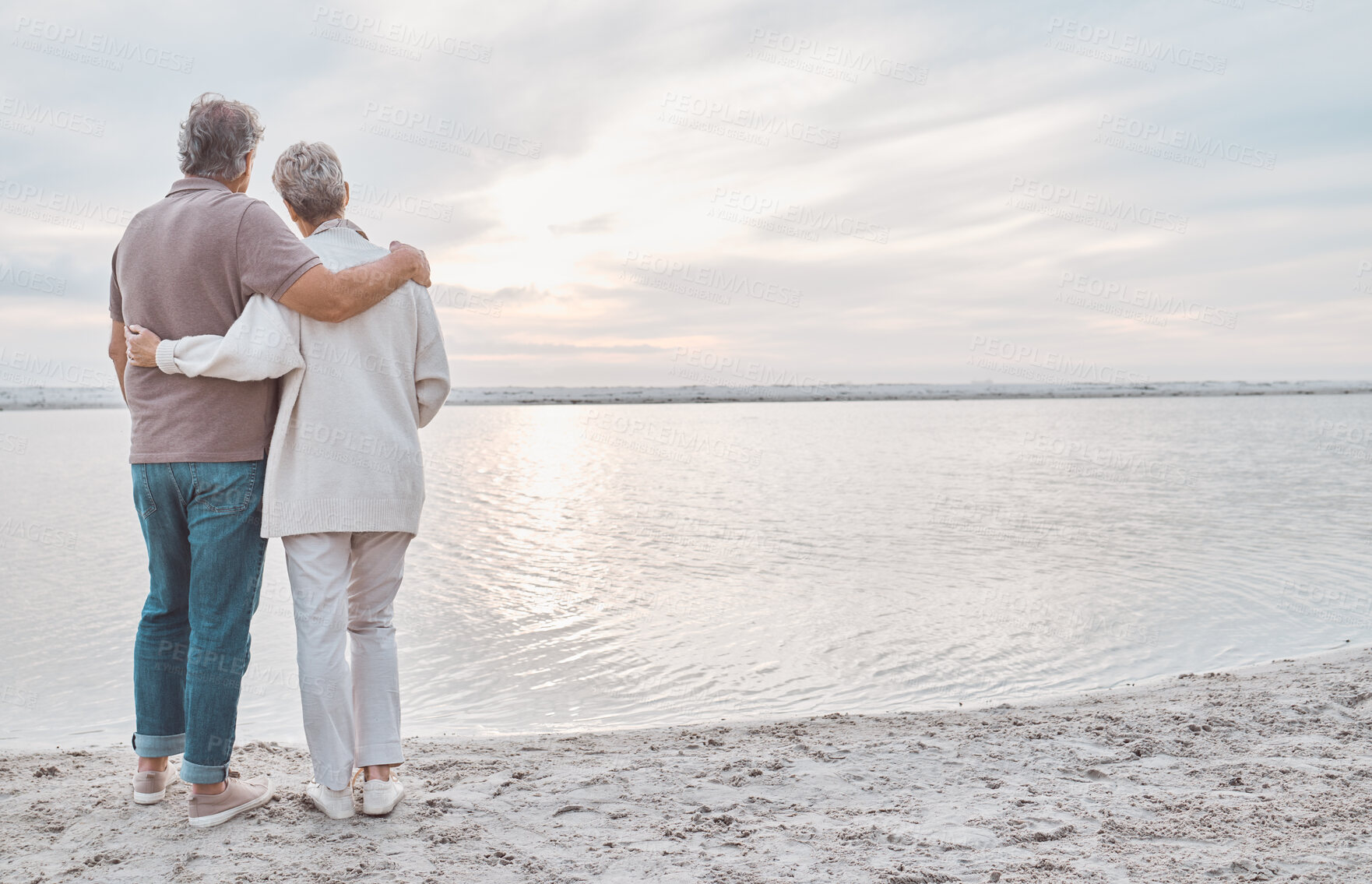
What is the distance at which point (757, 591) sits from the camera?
630 centimetres

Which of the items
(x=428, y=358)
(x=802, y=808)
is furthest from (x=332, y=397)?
(x=802, y=808)

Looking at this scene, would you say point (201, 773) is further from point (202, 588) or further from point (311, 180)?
point (311, 180)

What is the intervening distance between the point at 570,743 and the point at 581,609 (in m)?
2.40

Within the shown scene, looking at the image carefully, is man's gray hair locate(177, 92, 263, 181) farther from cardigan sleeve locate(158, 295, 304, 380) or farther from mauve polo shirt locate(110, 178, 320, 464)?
cardigan sleeve locate(158, 295, 304, 380)

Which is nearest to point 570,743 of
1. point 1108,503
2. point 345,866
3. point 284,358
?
point 345,866

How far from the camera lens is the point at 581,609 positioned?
5.83m

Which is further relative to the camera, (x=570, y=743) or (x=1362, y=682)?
(x=1362, y=682)

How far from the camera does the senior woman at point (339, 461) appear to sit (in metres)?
2.52

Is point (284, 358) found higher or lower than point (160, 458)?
higher

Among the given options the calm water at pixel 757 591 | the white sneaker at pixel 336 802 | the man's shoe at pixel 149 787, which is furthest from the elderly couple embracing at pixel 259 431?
the calm water at pixel 757 591

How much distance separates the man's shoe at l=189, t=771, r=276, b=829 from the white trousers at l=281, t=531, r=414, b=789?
0.22 metres

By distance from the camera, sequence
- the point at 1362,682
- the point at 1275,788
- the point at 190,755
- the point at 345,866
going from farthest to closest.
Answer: the point at 1362,682 → the point at 1275,788 → the point at 190,755 → the point at 345,866

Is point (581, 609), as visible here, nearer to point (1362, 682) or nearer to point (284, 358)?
point (284, 358)

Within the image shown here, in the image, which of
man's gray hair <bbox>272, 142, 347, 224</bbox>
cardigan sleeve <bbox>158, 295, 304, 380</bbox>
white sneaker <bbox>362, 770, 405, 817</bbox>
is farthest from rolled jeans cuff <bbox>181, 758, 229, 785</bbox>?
man's gray hair <bbox>272, 142, 347, 224</bbox>
